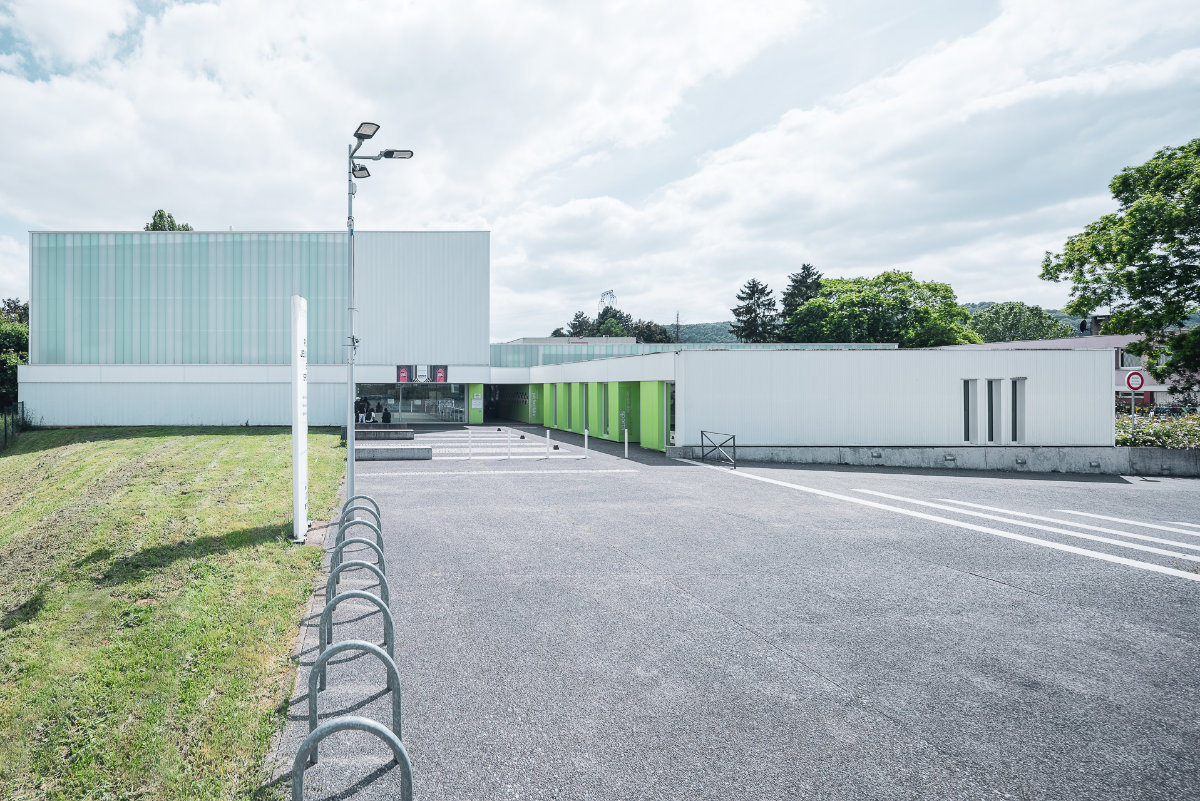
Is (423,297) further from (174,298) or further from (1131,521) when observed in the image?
(1131,521)

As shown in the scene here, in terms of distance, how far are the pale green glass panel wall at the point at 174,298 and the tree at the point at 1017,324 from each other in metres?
76.8

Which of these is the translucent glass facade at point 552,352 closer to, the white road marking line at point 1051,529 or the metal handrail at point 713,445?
the metal handrail at point 713,445

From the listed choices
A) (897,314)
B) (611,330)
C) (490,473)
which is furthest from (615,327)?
(490,473)

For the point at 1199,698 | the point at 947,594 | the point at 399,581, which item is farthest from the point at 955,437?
the point at 399,581

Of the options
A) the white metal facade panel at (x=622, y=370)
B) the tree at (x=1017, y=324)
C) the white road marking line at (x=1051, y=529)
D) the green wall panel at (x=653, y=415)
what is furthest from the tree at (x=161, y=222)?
the tree at (x=1017, y=324)

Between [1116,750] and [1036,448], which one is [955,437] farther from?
[1116,750]

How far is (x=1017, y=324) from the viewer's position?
80.3 meters

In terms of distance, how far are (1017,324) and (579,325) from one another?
6581 centimetres

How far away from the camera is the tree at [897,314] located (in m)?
56.0

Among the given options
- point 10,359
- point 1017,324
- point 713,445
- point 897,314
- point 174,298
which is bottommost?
point 713,445

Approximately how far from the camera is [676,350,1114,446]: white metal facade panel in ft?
67.8

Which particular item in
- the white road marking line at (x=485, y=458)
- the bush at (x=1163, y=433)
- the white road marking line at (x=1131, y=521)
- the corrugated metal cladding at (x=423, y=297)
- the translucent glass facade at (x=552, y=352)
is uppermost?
the corrugated metal cladding at (x=423, y=297)

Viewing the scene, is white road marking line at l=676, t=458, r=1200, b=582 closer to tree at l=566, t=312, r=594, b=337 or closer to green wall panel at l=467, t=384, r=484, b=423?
green wall panel at l=467, t=384, r=484, b=423

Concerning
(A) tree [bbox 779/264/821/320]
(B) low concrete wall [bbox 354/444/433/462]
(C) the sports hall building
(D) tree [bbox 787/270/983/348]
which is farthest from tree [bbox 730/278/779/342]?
(B) low concrete wall [bbox 354/444/433/462]
